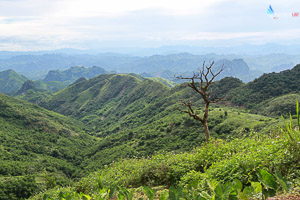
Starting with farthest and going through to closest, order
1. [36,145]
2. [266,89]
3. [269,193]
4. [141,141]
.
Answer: [36,145] → [266,89] → [141,141] → [269,193]

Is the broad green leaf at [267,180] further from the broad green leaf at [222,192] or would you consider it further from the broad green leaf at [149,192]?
the broad green leaf at [149,192]

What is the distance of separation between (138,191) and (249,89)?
110 metres

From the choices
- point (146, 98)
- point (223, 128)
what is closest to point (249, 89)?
point (223, 128)

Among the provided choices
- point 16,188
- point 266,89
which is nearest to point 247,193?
point 16,188

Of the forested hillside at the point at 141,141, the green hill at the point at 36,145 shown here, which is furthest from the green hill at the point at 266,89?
the green hill at the point at 36,145

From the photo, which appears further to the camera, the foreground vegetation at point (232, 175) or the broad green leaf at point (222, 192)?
the foreground vegetation at point (232, 175)

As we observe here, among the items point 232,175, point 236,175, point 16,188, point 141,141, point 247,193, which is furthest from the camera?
point 141,141

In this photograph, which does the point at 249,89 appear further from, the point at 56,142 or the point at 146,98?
the point at 56,142

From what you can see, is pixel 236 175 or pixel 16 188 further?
pixel 16 188

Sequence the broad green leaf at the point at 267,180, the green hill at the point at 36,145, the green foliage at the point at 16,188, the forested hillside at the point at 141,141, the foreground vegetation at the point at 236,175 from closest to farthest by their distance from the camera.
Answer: the broad green leaf at the point at 267,180, the foreground vegetation at the point at 236,175, the forested hillside at the point at 141,141, the green foliage at the point at 16,188, the green hill at the point at 36,145

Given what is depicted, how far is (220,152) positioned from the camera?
1023 cm

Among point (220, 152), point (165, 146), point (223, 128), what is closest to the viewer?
point (220, 152)

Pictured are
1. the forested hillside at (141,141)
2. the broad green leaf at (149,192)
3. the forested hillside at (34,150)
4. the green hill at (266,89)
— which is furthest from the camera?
the green hill at (266,89)

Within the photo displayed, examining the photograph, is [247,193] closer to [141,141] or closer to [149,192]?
[149,192]
